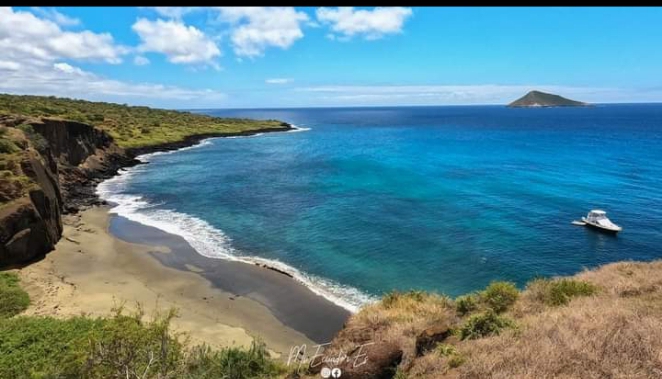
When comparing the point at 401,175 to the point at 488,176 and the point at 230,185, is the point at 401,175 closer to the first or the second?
the point at 488,176

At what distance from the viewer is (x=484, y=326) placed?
1416cm

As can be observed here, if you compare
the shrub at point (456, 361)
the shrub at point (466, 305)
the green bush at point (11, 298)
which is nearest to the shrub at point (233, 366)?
the shrub at point (456, 361)

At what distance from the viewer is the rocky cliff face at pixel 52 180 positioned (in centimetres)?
2842

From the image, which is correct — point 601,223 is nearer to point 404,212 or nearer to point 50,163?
point 404,212

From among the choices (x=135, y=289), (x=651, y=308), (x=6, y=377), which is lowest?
(x=135, y=289)

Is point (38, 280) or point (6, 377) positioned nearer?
point (6, 377)

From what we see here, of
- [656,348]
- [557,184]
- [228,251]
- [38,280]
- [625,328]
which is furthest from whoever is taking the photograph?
[557,184]

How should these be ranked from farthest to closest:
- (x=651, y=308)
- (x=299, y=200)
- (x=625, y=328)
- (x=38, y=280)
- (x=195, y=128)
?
(x=195, y=128), (x=299, y=200), (x=38, y=280), (x=651, y=308), (x=625, y=328)

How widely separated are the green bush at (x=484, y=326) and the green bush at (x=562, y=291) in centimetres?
340

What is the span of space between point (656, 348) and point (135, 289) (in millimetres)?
26259

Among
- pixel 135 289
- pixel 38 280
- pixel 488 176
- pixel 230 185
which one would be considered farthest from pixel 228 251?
pixel 488 176

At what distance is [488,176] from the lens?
63094mm

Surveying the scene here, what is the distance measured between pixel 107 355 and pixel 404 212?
33.8m

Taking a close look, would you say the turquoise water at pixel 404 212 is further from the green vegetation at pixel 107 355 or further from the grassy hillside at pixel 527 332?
the green vegetation at pixel 107 355
